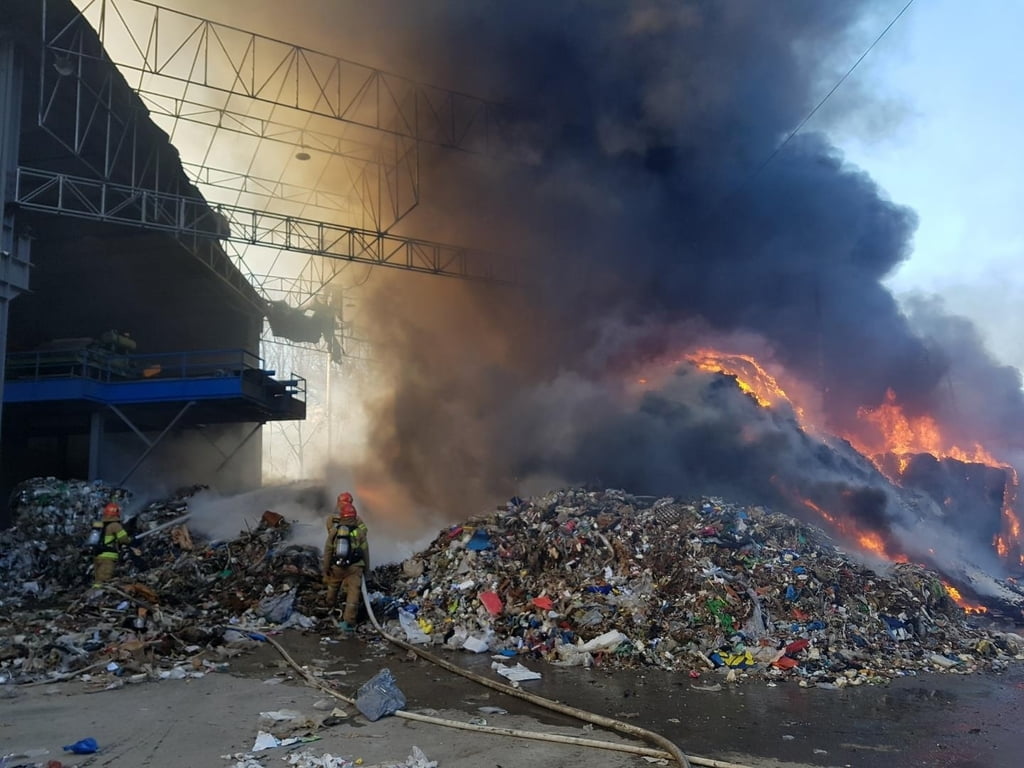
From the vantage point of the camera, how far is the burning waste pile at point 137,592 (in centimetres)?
669

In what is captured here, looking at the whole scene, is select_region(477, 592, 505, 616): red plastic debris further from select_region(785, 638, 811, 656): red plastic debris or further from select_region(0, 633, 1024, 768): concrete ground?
select_region(785, 638, 811, 656): red plastic debris

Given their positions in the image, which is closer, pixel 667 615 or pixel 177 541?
pixel 667 615

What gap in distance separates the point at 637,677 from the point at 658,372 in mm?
11218

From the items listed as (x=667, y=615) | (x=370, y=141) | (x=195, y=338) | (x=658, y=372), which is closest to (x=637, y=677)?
(x=667, y=615)

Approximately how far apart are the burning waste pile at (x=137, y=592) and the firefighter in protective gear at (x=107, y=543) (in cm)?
25

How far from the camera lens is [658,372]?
56.9ft

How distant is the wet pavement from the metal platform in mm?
9709

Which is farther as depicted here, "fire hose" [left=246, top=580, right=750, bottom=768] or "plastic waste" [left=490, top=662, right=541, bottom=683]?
"plastic waste" [left=490, top=662, right=541, bottom=683]

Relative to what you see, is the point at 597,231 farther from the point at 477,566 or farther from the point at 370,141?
the point at 477,566

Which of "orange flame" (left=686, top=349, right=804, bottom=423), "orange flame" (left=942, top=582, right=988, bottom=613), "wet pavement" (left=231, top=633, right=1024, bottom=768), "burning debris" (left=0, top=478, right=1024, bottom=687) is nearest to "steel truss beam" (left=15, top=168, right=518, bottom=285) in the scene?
"orange flame" (left=686, top=349, right=804, bottom=423)

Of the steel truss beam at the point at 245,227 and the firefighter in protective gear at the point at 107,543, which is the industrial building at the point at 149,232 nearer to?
the steel truss beam at the point at 245,227

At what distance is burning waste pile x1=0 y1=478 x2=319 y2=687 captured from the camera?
6688 millimetres

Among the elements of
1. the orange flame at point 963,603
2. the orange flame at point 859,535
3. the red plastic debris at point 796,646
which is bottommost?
the orange flame at point 963,603

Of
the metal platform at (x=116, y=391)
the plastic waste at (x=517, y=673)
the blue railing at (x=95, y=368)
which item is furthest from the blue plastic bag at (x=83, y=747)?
the blue railing at (x=95, y=368)
